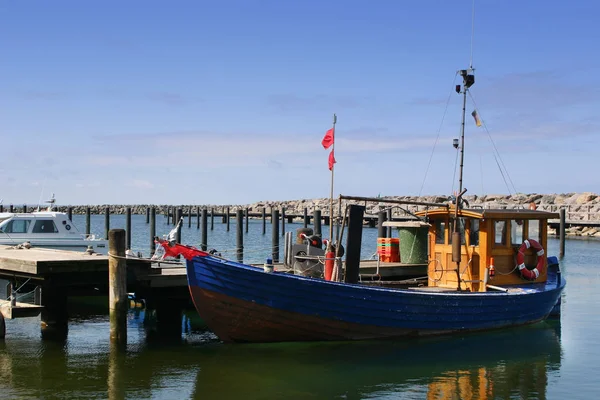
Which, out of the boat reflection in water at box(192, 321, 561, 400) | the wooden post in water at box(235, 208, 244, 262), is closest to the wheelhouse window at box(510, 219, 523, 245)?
the boat reflection in water at box(192, 321, 561, 400)

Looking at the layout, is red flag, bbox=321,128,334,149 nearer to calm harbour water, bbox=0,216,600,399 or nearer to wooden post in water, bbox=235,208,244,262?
calm harbour water, bbox=0,216,600,399

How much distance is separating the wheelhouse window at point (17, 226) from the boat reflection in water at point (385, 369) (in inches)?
449

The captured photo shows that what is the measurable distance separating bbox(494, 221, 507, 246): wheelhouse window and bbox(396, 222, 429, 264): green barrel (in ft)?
12.2

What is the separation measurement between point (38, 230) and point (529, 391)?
16.7 meters

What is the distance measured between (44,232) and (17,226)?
0.83 metres

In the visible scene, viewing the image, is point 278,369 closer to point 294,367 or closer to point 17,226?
point 294,367

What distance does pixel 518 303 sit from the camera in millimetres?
16984

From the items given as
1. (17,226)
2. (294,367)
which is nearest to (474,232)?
(294,367)

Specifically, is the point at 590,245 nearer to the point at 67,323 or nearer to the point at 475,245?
the point at 475,245

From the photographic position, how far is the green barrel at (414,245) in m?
20.9

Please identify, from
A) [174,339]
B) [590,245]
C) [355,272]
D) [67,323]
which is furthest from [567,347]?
[590,245]

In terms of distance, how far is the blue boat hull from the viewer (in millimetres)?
14039

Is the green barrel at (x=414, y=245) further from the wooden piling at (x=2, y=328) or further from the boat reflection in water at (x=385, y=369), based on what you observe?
the wooden piling at (x=2, y=328)

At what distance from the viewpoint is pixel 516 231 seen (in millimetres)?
17516
